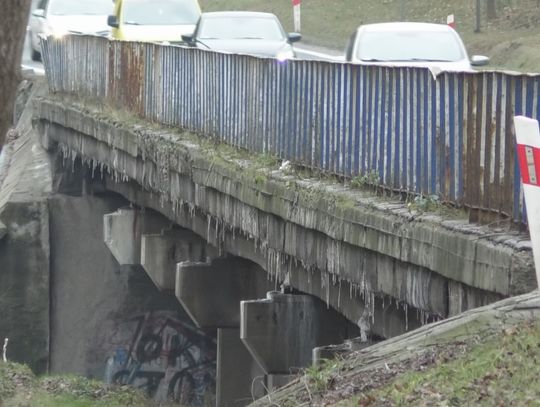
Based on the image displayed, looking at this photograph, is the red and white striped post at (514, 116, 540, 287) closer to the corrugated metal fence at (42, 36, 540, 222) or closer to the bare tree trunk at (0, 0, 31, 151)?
the corrugated metal fence at (42, 36, 540, 222)

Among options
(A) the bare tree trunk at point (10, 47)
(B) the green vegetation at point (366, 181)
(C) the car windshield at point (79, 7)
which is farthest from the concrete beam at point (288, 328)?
(C) the car windshield at point (79, 7)

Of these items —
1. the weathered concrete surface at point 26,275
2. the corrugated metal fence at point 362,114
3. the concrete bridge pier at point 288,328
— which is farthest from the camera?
the weathered concrete surface at point 26,275

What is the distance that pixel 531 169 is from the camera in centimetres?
693

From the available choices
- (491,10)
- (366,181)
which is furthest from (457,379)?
(491,10)

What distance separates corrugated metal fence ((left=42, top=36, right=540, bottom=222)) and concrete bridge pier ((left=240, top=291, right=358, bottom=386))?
1395mm

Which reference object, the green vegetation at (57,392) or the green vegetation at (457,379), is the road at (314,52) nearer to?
the green vegetation at (57,392)

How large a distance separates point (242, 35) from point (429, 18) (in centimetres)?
1633

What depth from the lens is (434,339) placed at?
6.94 m

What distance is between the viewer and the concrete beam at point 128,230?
20.1 m

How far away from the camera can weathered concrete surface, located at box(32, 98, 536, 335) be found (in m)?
7.59

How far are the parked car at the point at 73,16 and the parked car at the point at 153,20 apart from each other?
3509 mm

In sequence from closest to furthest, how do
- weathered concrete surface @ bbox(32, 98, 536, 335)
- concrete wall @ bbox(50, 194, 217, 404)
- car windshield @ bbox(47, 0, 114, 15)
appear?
weathered concrete surface @ bbox(32, 98, 536, 335), concrete wall @ bbox(50, 194, 217, 404), car windshield @ bbox(47, 0, 114, 15)

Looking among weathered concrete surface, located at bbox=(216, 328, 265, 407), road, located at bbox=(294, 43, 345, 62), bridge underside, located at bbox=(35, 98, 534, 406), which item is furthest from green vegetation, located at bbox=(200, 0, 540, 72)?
bridge underside, located at bbox=(35, 98, 534, 406)

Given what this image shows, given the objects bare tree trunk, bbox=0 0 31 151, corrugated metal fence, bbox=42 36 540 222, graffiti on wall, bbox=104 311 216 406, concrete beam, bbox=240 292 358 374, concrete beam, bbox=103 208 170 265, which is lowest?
graffiti on wall, bbox=104 311 216 406
